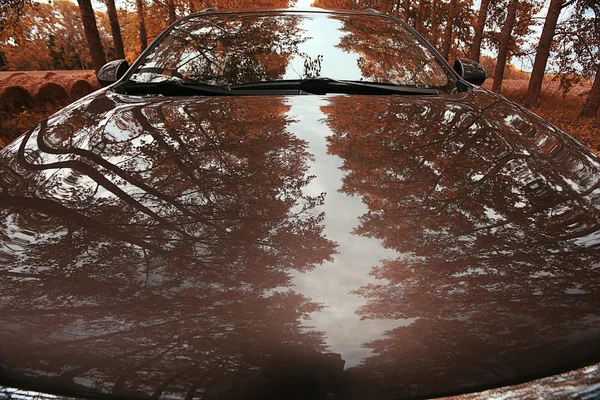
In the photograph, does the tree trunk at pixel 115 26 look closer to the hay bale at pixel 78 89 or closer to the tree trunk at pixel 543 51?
the hay bale at pixel 78 89

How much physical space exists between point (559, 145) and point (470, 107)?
0.42m

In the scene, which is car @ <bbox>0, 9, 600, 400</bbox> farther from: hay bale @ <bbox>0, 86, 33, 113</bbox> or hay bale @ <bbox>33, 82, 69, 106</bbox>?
hay bale @ <bbox>33, 82, 69, 106</bbox>

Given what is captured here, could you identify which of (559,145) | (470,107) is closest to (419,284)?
(559,145)

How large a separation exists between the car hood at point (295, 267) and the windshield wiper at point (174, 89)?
676 millimetres

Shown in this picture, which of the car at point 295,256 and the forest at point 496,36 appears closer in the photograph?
the car at point 295,256

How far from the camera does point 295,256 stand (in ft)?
2.75

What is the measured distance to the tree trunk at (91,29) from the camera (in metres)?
7.42

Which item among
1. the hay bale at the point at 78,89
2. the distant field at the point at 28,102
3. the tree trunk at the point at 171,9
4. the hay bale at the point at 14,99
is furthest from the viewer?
the hay bale at the point at 78,89

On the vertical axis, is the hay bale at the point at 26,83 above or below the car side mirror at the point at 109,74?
above

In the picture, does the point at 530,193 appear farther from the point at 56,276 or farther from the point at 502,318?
the point at 56,276

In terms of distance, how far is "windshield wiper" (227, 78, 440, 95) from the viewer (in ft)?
6.68

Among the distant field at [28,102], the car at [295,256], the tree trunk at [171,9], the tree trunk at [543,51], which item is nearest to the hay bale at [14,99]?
the distant field at [28,102]

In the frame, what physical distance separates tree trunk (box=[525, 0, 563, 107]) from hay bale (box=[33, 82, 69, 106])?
11.9m

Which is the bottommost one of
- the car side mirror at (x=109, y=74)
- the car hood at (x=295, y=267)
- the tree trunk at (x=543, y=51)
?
the car hood at (x=295, y=267)
